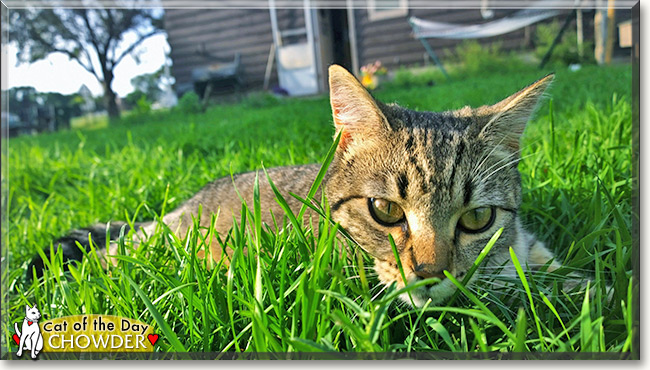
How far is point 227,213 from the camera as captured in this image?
1499 millimetres

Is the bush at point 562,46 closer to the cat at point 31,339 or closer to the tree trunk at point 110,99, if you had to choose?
the tree trunk at point 110,99

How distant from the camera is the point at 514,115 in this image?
124 cm

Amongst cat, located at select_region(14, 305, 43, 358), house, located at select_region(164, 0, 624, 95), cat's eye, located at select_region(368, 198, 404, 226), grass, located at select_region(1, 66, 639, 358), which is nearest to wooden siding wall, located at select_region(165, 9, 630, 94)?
house, located at select_region(164, 0, 624, 95)

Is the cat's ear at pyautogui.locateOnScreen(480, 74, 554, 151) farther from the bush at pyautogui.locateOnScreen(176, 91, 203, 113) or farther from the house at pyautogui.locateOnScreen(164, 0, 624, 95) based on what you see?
the bush at pyautogui.locateOnScreen(176, 91, 203, 113)

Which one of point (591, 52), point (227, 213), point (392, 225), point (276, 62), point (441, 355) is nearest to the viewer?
point (441, 355)

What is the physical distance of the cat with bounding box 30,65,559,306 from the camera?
1.03 meters

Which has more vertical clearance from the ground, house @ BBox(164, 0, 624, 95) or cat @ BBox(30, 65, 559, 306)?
house @ BBox(164, 0, 624, 95)

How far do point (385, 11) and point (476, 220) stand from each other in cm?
97

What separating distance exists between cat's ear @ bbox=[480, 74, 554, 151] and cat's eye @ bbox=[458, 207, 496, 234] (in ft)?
0.73

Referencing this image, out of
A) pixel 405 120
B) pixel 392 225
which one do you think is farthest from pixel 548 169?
pixel 392 225

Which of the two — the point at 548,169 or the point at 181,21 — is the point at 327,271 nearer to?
the point at 181,21

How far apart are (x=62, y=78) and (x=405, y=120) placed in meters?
1.28

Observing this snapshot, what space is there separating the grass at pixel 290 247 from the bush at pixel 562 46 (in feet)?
0.36

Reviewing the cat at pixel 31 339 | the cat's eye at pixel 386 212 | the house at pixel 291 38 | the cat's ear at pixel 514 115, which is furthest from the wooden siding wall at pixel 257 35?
the cat at pixel 31 339
